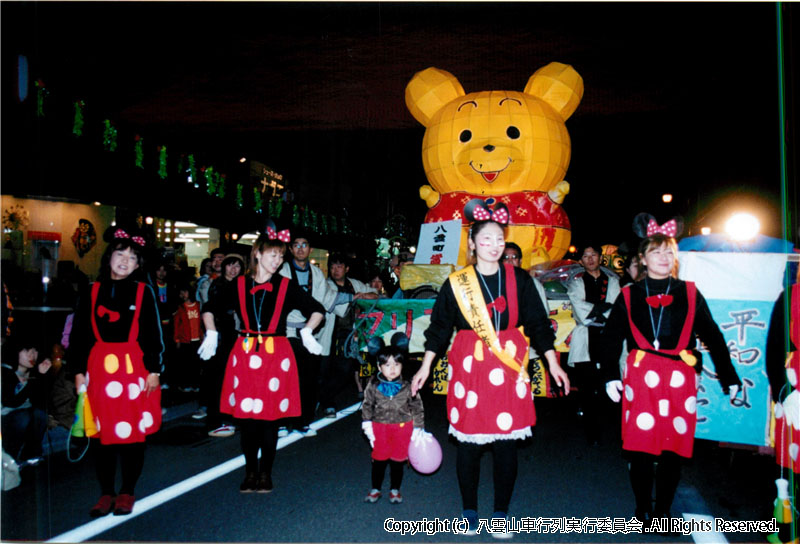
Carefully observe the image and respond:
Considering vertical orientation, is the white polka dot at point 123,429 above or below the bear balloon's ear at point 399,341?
below

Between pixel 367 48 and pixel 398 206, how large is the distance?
15.0 m

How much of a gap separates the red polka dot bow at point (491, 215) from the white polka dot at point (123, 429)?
2673 mm

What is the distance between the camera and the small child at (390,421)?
13.3 ft

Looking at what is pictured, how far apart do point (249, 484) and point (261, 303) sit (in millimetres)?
1348

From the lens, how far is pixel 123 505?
12.4 feet

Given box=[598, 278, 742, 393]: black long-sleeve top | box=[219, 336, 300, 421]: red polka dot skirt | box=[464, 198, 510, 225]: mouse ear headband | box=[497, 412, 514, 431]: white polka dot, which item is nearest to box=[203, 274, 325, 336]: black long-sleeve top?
box=[219, 336, 300, 421]: red polka dot skirt

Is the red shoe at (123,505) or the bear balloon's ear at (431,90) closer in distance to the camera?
the red shoe at (123,505)

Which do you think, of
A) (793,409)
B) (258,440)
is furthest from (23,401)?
(793,409)

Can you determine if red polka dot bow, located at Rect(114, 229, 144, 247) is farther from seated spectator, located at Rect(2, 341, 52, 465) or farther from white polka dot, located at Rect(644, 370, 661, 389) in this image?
white polka dot, located at Rect(644, 370, 661, 389)

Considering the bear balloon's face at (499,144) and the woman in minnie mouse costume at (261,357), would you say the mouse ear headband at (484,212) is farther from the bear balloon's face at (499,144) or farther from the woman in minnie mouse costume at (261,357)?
the bear balloon's face at (499,144)

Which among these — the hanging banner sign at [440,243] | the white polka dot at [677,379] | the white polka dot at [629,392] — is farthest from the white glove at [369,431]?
the hanging banner sign at [440,243]

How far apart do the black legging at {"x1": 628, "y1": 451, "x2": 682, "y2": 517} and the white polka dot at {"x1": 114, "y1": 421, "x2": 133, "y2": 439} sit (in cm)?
325

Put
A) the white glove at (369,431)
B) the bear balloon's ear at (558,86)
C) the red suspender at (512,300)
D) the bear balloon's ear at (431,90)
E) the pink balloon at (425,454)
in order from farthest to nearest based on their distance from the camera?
the bear balloon's ear at (431,90) < the bear balloon's ear at (558,86) < the white glove at (369,431) < the pink balloon at (425,454) < the red suspender at (512,300)

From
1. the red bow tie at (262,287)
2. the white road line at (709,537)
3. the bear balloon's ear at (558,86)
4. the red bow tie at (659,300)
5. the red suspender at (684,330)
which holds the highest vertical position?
the bear balloon's ear at (558,86)
